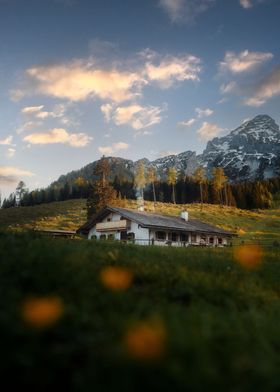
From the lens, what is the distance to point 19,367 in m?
3.78

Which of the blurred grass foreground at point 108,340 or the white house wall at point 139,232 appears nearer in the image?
the blurred grass foreground at point 108,340

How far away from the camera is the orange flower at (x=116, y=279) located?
6.94 metres

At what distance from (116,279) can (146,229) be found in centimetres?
3759

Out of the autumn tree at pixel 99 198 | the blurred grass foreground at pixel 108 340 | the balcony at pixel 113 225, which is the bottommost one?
the blurred grass foreground at pixel 108 340

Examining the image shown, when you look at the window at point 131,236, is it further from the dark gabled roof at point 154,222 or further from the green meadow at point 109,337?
the green meadow at point 109,337

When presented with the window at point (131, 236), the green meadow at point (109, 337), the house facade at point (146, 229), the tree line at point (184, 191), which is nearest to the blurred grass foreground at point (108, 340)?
the green meadow at point (109, 337)

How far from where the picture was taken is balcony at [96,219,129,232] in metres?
46.8

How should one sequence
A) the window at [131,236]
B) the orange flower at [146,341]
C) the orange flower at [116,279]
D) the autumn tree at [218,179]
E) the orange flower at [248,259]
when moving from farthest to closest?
the autumn tree at [218,179] → the window at [131,236] → the orange flower at [248,259] → the orange flower at [116,279] → the orange flower at [146,341]

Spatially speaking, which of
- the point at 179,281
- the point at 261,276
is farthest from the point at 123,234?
the point at 179,281

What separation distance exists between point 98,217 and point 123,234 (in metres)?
5.31

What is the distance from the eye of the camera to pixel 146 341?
4270 millimetres

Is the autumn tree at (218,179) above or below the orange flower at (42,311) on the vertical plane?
above

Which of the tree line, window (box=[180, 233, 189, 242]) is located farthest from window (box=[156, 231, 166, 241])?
the tree line

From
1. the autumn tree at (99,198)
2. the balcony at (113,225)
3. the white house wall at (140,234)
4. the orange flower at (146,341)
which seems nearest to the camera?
the orange flower at (146,341)
